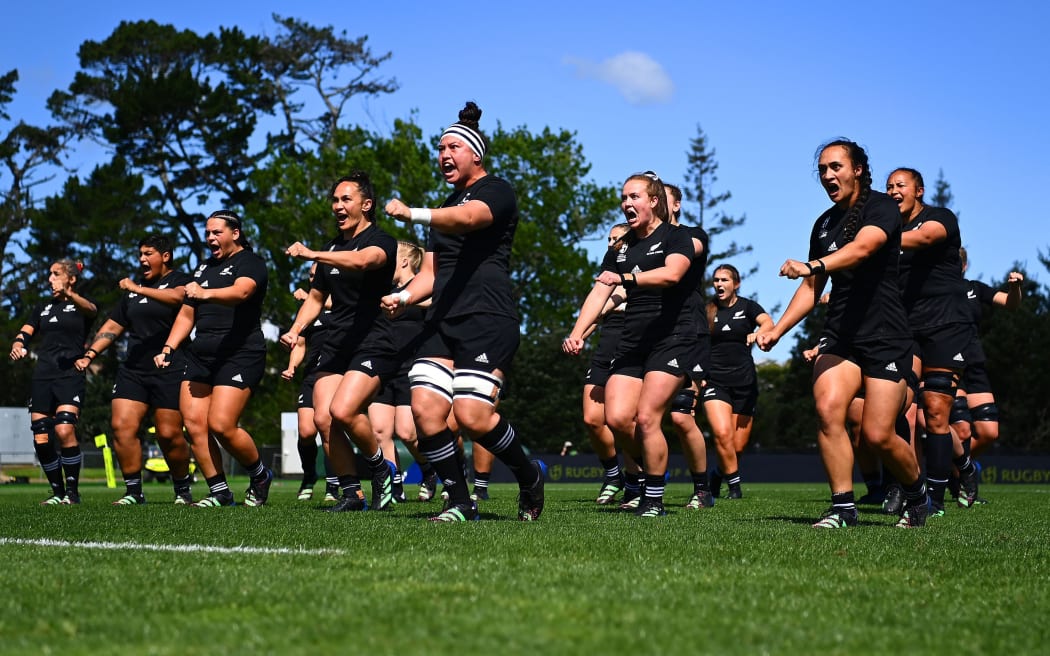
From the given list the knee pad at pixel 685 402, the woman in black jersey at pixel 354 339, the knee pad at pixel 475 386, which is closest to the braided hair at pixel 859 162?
the knee pad at pixel 475 386

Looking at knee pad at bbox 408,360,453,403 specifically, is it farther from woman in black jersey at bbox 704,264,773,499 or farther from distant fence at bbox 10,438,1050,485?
distant fence at bbox 10,438,1050,485

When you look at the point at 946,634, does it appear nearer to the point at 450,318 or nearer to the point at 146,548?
the point at 146,548

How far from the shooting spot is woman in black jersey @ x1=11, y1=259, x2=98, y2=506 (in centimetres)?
1145

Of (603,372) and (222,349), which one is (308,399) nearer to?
(222,349)

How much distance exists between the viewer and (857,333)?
7156 millimetres

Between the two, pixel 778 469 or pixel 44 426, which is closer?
pixel 44 426

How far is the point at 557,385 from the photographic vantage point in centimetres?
4650

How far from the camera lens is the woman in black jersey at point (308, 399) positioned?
36.2 ft

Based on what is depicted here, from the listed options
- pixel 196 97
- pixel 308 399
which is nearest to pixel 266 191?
pixel 196 97

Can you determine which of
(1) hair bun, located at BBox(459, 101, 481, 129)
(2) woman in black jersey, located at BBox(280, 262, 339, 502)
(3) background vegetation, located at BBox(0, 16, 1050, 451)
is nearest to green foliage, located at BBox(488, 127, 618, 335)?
(3) background vegetation, located at BBox(0, 16, 1050, 451)

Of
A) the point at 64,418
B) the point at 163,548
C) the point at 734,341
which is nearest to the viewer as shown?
the point at 163,548

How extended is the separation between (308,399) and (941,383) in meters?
6.64

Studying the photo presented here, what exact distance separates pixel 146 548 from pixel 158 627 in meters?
2.26

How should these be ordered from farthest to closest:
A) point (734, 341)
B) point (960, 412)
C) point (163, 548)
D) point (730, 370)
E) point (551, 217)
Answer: point (551, 217) < point (734, 341) < point (730, 370) < point (960, 412) < point (163, 548)
